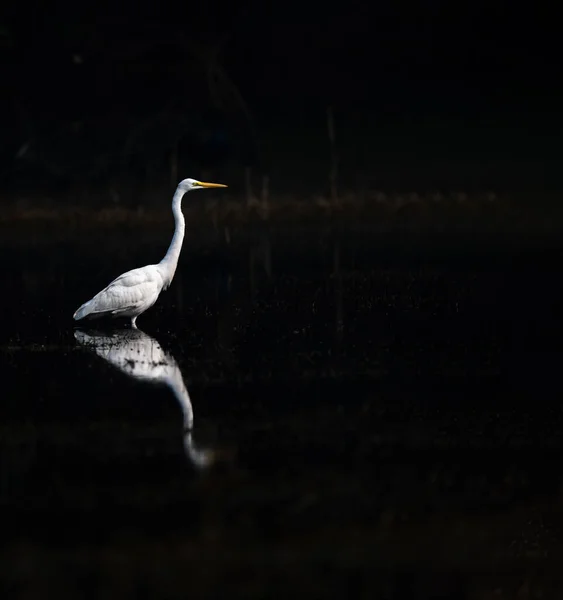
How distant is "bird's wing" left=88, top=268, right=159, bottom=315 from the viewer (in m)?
13.5

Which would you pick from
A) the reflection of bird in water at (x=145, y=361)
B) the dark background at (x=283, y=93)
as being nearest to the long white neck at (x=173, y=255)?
the reflection of bird in water at (x=145, y=361)

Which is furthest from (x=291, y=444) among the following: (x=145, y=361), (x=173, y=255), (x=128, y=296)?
(x=173, y=255)

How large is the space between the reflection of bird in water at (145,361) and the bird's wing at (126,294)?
0.24 metres

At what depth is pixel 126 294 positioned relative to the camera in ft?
44.3

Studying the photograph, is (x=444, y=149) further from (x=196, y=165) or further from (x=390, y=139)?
(x=196, y=165)

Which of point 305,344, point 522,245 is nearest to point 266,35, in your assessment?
point 522,245

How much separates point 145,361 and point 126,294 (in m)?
1.60

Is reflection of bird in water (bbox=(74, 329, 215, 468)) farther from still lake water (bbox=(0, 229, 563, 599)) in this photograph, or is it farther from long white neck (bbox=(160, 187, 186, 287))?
long white neck (bbox=(160, 187, 186, 287))

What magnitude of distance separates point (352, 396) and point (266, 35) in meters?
20.7

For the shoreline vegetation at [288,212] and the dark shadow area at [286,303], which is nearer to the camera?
the dark shadow area at [286,303]

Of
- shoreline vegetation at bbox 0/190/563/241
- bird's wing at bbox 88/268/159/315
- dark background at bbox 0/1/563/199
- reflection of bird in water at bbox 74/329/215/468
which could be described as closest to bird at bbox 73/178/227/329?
bird's wing at bbox 88/268/159/315

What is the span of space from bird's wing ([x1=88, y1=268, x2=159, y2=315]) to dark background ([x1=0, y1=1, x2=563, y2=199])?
13.6m

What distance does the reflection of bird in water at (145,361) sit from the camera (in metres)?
9.45

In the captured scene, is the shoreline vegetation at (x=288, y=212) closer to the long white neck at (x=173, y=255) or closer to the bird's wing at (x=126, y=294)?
the long white neck at (x=173, y=255)
